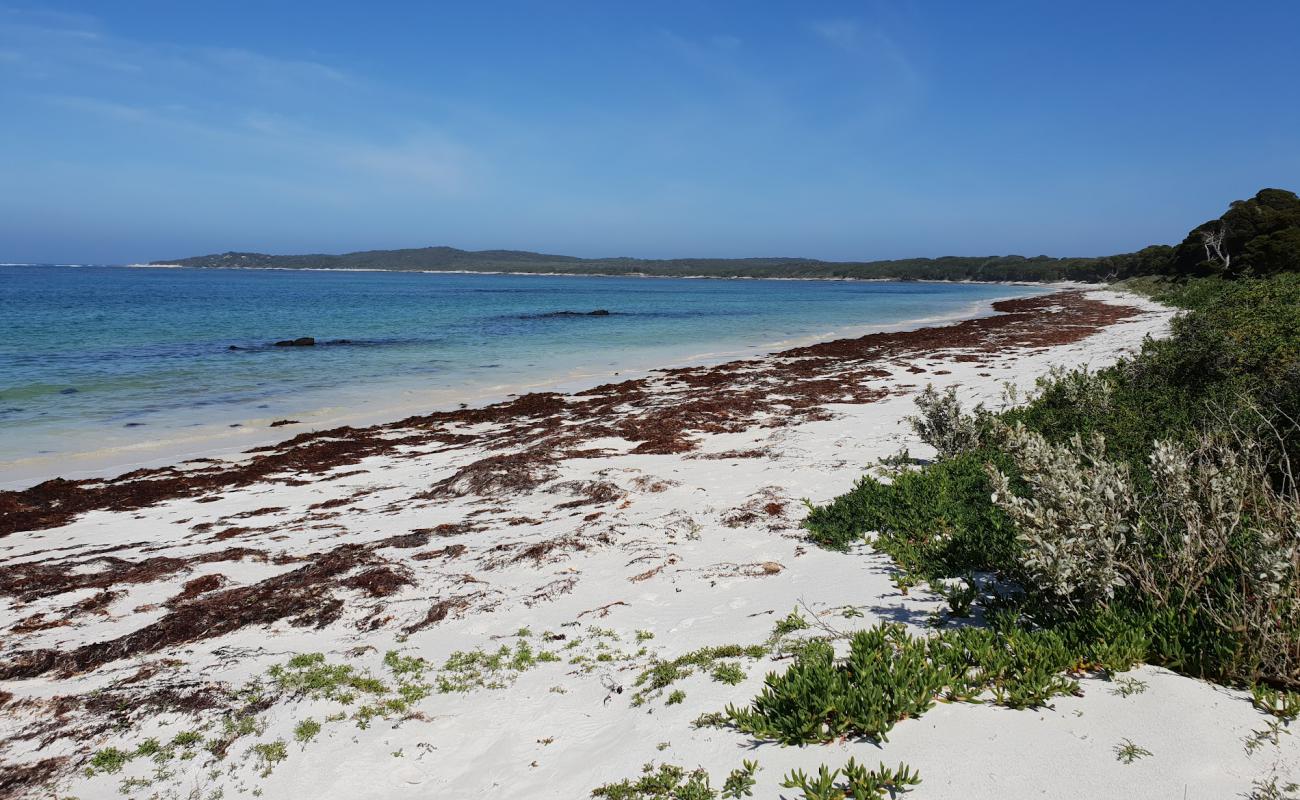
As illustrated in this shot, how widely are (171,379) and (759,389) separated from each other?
1871 cm

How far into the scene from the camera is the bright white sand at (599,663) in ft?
10.5

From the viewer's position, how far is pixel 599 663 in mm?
4906

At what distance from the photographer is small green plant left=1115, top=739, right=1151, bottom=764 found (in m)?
3.07

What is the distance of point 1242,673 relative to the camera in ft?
11.3

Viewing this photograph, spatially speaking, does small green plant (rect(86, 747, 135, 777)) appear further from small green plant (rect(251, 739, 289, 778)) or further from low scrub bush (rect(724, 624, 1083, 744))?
low scrub bush (rect(724, 624, 1083, 744))

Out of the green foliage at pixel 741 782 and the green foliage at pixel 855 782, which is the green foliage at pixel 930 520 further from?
the green foliage at pixel 741 782

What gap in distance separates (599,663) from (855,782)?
2323 mm

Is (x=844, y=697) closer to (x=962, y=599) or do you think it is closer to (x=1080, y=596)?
(x=962, y=599)

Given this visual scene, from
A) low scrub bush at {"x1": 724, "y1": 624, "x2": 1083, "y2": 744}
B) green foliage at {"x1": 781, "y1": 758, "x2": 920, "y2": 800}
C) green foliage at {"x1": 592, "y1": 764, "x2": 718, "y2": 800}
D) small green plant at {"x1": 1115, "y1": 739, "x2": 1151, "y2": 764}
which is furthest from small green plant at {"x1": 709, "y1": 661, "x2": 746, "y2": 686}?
small green plant at {"x1": 1115, "y1": 739, "x2": 1151, "y2": 764}

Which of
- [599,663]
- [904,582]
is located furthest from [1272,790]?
[599,663]

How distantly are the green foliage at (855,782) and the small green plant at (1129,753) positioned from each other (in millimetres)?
941

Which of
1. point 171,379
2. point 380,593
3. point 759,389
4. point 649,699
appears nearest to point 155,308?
point 171,379

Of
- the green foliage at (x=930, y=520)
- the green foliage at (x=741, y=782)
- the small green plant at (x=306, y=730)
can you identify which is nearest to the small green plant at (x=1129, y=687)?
the green foliage at (x=930, y=520)

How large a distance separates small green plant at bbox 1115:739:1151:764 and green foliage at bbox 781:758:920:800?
0.94 metres
